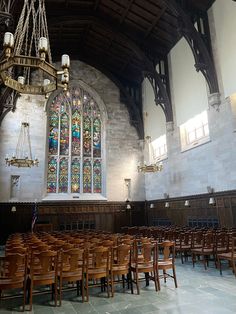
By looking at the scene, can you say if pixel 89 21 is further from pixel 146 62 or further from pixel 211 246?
pixel 211 246

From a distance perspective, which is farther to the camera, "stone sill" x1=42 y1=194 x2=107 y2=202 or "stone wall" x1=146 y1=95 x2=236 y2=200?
"stone sill" x1=42 y1=194 x2=107 y2=202

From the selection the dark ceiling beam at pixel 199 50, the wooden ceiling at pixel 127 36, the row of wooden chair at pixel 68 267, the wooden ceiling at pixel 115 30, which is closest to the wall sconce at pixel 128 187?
the wooden ceiling at pixel 127 36

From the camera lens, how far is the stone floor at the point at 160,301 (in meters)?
4.12

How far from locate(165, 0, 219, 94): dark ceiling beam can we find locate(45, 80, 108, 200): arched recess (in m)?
8.57

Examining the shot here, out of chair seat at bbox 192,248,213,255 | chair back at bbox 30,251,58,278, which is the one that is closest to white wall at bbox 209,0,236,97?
chair seat at bbox 192,248,213,255

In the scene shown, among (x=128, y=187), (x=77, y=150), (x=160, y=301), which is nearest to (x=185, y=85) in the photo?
(x=128, y=187)

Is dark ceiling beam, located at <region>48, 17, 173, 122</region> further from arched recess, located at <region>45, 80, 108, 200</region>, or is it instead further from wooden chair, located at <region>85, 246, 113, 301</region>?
wooden chair, located at <region>85, 246, 113, 301</region>

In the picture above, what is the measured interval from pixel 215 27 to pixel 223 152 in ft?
19.6

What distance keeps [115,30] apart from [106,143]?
294 inches

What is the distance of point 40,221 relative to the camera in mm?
16078

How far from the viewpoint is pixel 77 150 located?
18.3 metres

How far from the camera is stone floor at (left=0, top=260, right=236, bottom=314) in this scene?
4.12m

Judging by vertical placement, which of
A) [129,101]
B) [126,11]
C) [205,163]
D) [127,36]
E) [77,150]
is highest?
[126,11]

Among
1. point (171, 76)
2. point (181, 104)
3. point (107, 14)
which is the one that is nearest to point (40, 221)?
point (181, 104)
